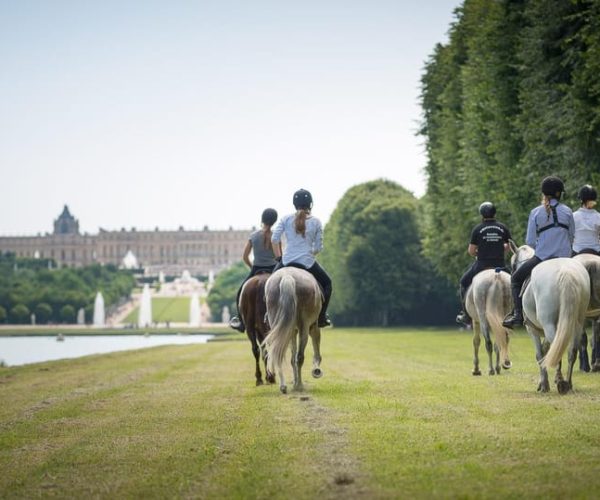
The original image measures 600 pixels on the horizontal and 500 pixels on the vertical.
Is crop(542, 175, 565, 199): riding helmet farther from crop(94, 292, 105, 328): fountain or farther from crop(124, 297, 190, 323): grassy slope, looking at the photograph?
crop(124, 297, 190, 323): grassy slope

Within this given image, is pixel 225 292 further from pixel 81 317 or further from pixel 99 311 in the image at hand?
pixel 81 317

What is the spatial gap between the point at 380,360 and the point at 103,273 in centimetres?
15685

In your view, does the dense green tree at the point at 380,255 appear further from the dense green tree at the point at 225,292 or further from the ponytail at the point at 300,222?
the ponytail at the point at 300,222

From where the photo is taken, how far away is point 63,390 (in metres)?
20.8

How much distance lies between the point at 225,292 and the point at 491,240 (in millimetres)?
134040

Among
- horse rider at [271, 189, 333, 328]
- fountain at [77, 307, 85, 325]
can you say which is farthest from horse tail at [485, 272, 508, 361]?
fountain at [77, 307, 85, 325]

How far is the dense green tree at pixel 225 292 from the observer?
5950 inches

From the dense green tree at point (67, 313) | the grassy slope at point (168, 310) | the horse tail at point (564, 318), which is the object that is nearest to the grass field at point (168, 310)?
the grassy slope at point (168, 310)

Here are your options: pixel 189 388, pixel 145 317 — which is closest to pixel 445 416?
pixel 189 388

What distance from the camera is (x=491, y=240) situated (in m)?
19.5

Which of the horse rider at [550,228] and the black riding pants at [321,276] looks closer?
the horse rider at [550,228]

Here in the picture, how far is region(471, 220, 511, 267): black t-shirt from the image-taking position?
19467mm

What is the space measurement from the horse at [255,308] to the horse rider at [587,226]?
15.9 ft

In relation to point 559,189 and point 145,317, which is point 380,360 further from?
point 145,317
